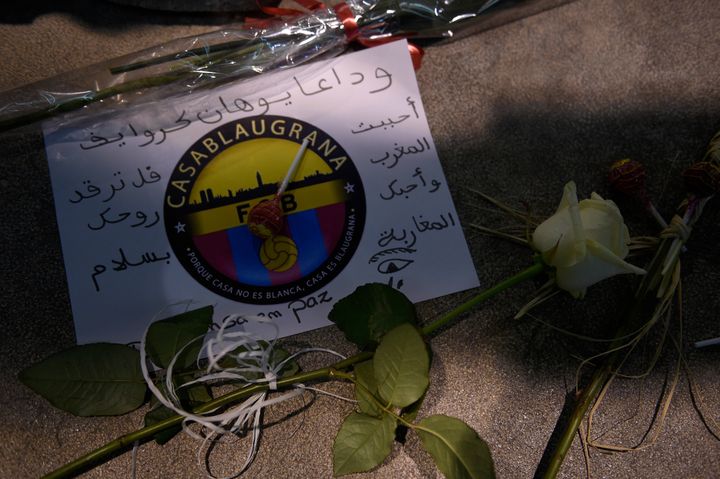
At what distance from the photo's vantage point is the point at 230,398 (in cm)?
55

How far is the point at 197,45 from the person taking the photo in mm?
674

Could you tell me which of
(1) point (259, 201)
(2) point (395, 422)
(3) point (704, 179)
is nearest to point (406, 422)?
(2) point (395, 422)

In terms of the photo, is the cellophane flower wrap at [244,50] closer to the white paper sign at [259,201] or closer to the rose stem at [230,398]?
the white paper sign at [259,201]

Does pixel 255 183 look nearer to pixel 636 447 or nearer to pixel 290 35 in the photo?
pixel 290 35

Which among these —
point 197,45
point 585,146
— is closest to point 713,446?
point 585,146

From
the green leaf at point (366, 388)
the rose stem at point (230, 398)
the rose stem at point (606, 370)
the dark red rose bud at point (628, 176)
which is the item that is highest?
the dark red rose bud at point (628, 176)

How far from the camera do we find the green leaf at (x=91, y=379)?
20.0 inches

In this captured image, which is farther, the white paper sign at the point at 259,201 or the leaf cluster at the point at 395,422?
the white paper sign at the point at 259,201

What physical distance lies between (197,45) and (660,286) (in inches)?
23.5

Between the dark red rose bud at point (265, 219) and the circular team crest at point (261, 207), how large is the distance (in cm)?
1

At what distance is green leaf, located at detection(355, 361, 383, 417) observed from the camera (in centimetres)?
52

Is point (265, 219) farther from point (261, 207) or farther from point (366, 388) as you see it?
point (366, 388)

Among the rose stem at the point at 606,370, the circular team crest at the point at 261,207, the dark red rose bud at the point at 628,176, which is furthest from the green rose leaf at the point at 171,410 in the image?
the dark red rose bud at the point at 628,176

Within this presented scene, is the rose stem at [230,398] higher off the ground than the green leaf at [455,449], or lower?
higher
